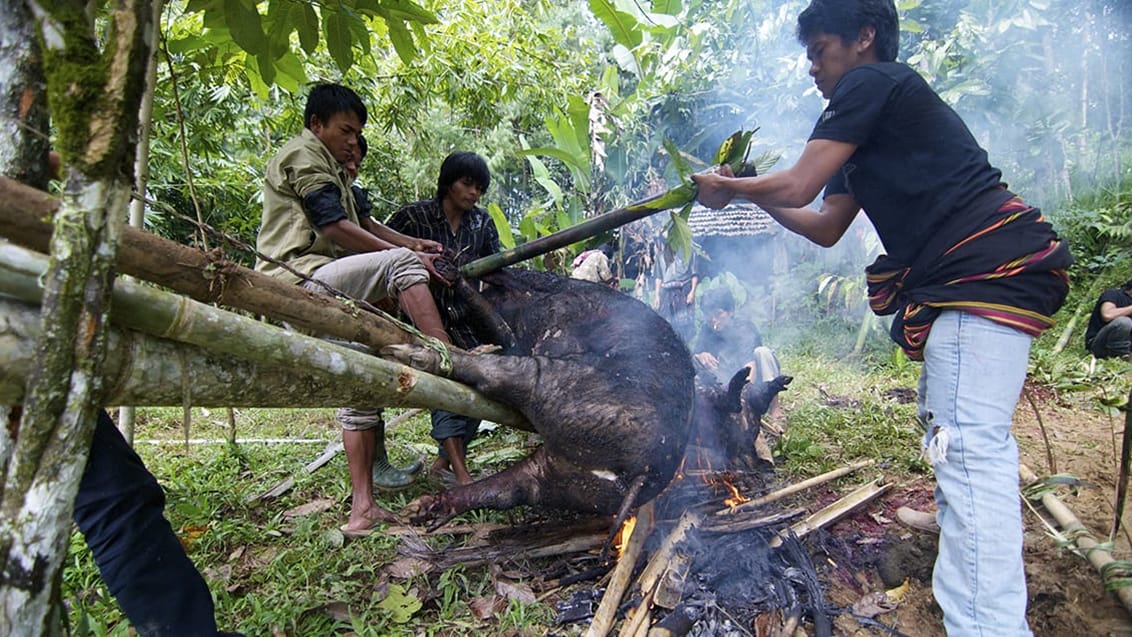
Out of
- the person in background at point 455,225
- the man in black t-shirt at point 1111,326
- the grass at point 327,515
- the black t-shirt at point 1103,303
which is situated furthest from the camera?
the black t-shirt at point 1103,303

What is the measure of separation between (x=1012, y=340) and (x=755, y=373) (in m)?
3.72

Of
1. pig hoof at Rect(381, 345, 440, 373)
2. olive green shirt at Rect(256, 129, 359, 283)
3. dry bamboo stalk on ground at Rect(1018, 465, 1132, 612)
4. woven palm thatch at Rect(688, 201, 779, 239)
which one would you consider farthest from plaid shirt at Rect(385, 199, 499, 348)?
woven palm thatch at Rect(688, 201, 779, 239)

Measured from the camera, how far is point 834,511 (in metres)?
3.03

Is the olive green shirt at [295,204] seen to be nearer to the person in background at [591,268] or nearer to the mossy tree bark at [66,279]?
the mossy tree bark at [66,279]

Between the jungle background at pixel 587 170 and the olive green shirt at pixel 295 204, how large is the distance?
1.64 ft

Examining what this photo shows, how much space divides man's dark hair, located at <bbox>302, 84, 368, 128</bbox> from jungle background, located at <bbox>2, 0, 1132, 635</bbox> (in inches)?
5.5

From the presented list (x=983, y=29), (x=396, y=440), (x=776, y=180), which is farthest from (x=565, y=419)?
(x=983, y=29)

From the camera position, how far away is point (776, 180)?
2293 millimetres

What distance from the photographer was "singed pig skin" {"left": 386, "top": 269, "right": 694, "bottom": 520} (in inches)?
104

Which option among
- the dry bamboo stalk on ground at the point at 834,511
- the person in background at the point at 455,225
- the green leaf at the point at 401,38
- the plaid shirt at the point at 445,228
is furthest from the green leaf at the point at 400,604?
the green leaf at the point at 401,38

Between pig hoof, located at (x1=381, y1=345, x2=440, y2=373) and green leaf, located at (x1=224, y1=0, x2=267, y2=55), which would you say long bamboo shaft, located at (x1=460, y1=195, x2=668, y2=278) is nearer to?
pig hoof, located at (x1=381, y1=345, x2=440, y2=373)

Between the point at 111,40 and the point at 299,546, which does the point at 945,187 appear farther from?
Answer: the point at 299,546

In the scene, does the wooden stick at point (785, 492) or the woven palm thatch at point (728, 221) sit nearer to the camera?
the wooden stick at point (785, 492)

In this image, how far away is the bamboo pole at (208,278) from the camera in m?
1.24
